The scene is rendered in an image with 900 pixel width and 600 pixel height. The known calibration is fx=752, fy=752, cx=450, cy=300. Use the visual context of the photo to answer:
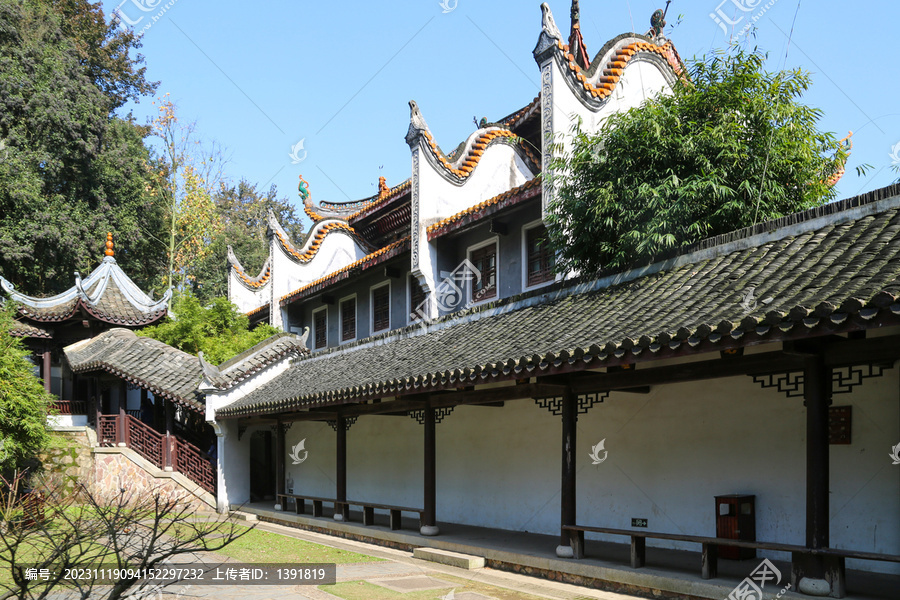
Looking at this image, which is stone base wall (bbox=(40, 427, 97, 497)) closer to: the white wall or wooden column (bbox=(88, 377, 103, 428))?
wooden column (bbox=(88, 377, 103, 428))

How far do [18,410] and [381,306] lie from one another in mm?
8679

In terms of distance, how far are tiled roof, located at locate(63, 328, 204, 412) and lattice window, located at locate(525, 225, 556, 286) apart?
8533 millimetres

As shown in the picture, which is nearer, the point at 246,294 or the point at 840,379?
the point at 840,379

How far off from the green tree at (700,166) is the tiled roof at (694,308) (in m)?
1.05

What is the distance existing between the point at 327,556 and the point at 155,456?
382 inches

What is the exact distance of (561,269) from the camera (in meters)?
12.4

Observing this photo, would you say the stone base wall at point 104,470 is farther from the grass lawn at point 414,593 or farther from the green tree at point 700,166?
the green tree at point 700,166

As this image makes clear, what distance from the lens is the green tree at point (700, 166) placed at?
10.8 m

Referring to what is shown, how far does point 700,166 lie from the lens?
36.4ft

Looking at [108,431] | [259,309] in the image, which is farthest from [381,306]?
[108,431]

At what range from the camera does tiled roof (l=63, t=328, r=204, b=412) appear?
59.8 feet

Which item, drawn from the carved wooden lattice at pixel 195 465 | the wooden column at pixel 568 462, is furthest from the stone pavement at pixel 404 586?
the carved wooden lattice at pixel 195 465

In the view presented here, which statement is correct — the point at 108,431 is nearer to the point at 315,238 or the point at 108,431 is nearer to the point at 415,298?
the point at 315,238

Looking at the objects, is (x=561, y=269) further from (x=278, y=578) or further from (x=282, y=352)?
(x=282, y=352)
